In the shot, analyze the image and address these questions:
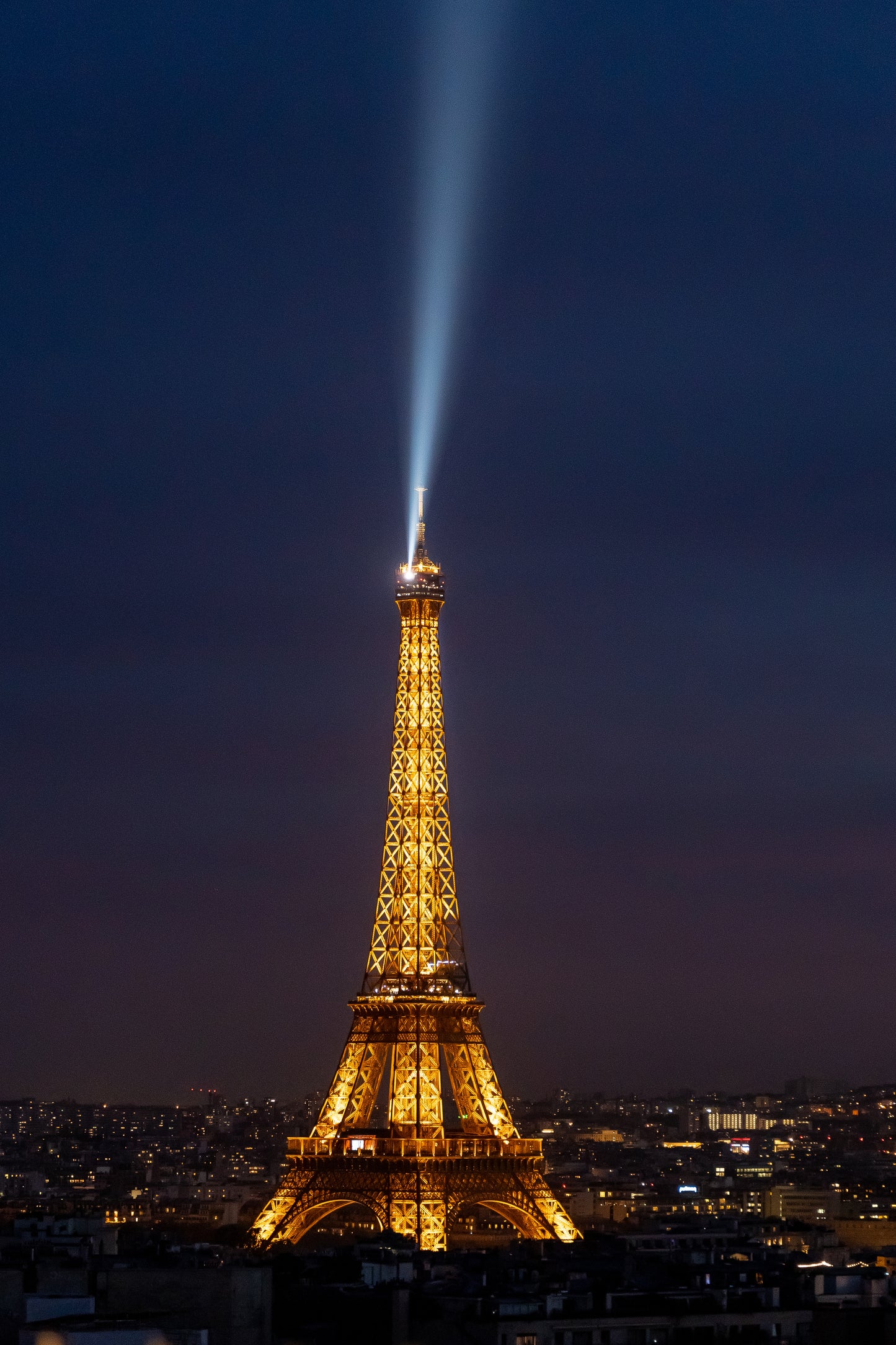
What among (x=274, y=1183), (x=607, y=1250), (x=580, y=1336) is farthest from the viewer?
(x=274, y=1183)

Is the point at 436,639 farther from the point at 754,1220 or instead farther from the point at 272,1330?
the point at 272,1330

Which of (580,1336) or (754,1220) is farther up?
(754,1220)

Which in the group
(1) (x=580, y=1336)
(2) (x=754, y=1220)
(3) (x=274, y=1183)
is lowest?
(1) (x=580, y=1336)

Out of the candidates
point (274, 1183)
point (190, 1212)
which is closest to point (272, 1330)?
point (190, 1212)

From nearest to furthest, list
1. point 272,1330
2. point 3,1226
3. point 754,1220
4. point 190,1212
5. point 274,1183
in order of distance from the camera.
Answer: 1. point 272,1330
2. point 3,1226
3. point 754,1220
4. point 190,1212
5. point 274,1183
